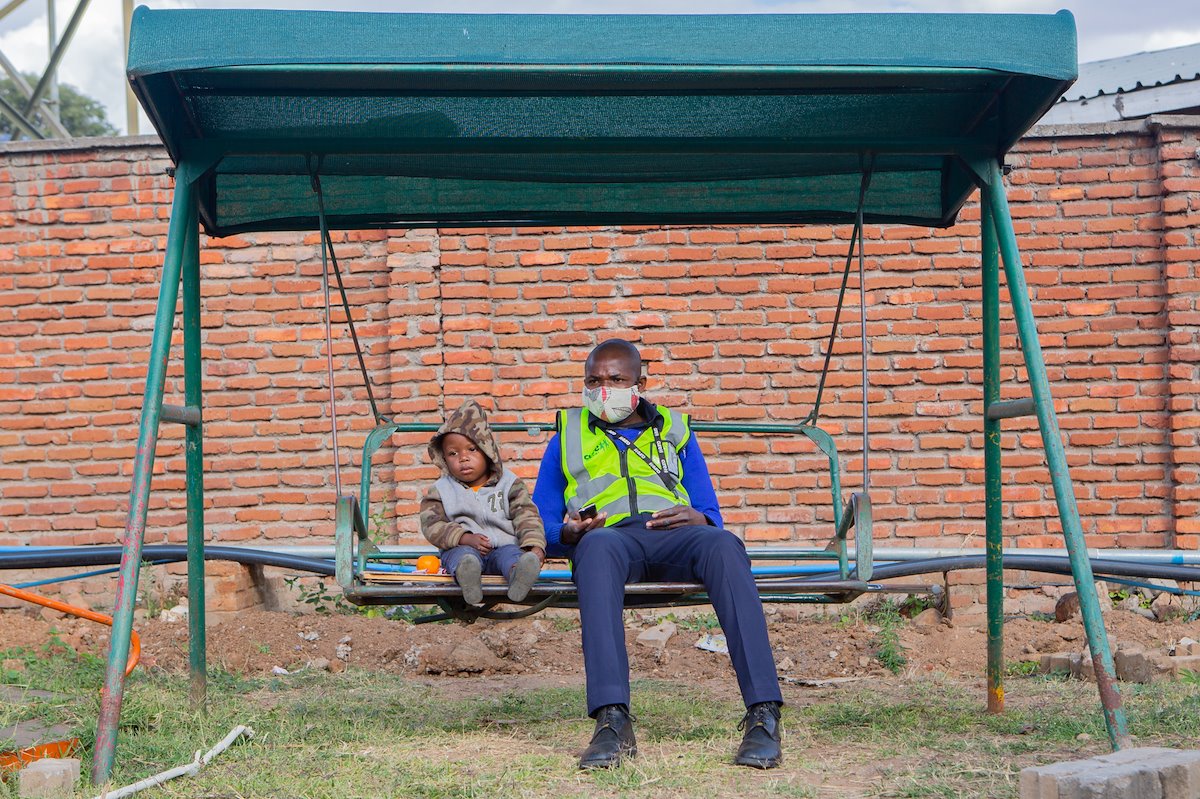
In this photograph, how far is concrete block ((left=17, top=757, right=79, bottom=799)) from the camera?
3.09 meters

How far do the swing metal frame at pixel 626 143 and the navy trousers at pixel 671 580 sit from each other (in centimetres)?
15

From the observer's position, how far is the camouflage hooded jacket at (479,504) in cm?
428

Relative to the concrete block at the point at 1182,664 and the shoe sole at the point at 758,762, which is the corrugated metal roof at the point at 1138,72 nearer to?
the concrete block at the point at 1182,664

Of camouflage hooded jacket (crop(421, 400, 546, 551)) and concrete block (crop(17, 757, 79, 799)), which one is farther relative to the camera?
camouflage hooded jacket (crop(421, 400, 546, 551))

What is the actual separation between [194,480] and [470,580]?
50.6 inches

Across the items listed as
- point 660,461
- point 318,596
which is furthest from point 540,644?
point 660,461

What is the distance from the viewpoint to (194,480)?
14.2 feet

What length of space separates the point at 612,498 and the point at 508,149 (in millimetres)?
1221

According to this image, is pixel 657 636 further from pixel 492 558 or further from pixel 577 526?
pixel 577 526

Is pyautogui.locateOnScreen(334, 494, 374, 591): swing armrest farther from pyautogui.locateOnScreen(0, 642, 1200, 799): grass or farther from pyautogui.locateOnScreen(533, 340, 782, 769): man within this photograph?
pyautogui.locateOnScreen(533, 340, 782, 769): man

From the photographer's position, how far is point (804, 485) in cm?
672

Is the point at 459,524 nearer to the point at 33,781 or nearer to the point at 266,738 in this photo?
the point at 266,738

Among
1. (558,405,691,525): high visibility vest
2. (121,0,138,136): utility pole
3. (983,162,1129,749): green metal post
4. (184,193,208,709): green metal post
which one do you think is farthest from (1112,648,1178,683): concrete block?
(121,0,138,136): utility pole

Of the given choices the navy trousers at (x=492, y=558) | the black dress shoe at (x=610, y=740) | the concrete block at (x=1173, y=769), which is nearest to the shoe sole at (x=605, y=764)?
the black dress shoe at (x=610, y=740)
